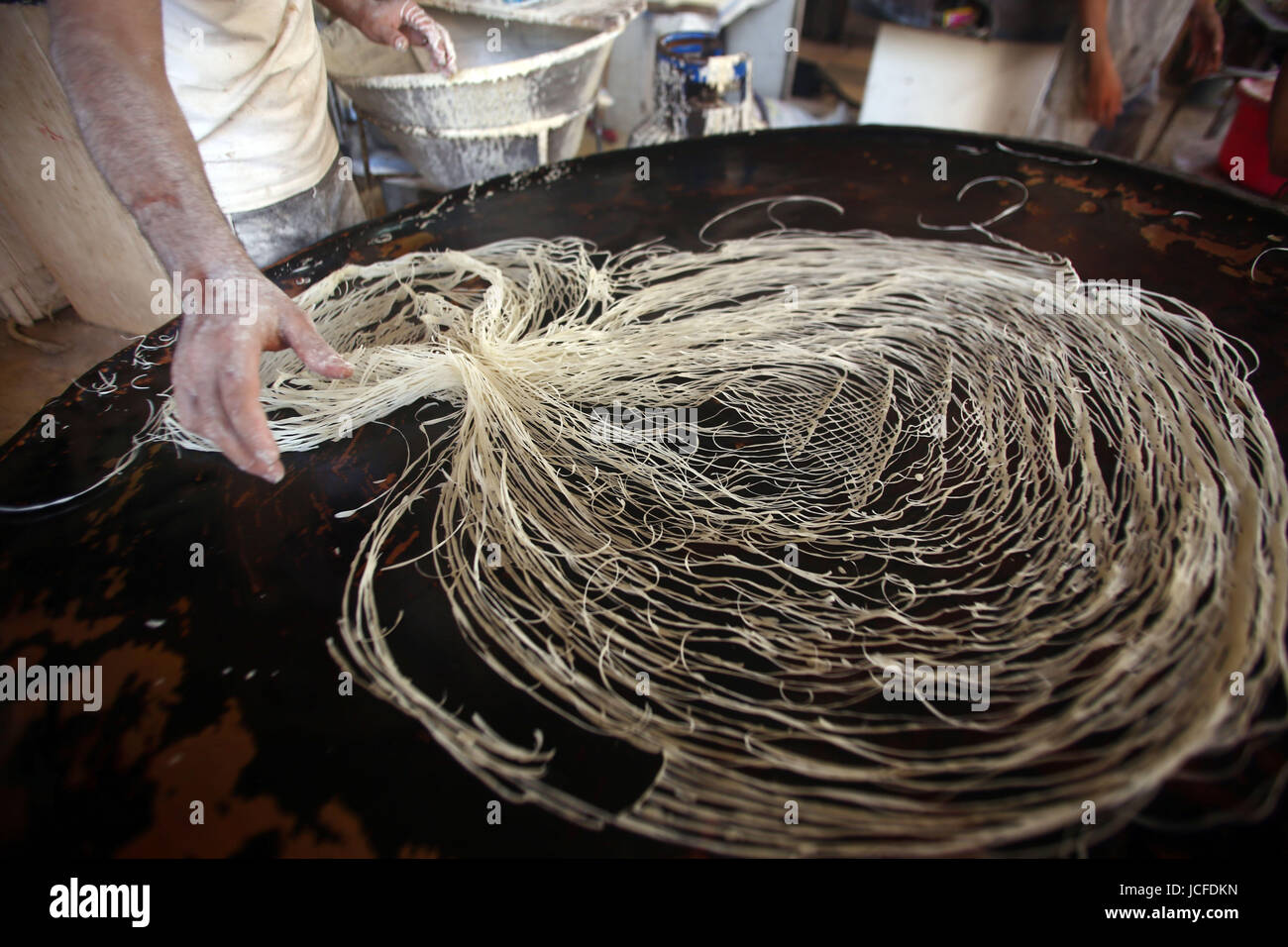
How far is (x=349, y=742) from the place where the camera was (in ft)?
1.88

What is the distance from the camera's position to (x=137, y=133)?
794 millimetres

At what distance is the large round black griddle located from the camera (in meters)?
0.52

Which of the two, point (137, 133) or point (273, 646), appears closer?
point (273, 646)

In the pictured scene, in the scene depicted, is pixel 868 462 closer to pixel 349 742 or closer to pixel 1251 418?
pixel 1251 418

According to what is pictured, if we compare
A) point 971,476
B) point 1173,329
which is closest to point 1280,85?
point 1173,329

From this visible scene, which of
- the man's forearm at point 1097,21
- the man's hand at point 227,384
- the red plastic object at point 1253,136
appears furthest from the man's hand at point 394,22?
the red plastic object at point 1253,136

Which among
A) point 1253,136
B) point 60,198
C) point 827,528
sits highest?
point 1253,136

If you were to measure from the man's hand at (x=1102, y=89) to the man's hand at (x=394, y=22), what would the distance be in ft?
6.05

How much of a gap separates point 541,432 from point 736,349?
0.32 metres

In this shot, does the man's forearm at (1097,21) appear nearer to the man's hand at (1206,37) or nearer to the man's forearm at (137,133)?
the man's hand at (1206,37)

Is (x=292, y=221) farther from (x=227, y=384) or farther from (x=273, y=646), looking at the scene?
(x=273, y=646)

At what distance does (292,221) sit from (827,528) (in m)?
1.33

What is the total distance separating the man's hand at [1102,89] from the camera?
1.94 meters

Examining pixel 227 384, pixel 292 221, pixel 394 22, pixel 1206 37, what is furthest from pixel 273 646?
pixel 1206 37
